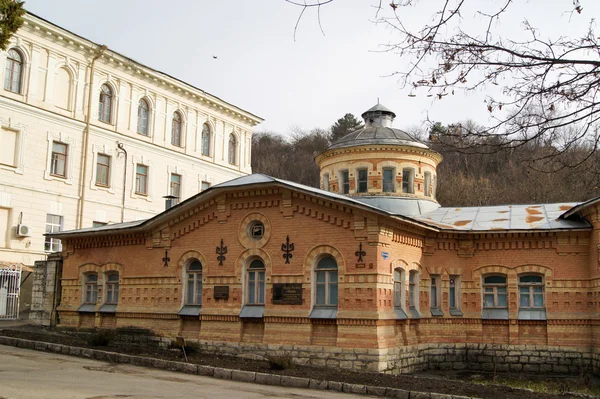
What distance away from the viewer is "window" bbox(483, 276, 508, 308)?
18.6m

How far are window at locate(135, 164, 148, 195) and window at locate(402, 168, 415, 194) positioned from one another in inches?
638

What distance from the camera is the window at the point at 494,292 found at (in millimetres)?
18641

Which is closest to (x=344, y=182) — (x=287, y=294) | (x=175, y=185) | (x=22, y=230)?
(x=287, y=294)

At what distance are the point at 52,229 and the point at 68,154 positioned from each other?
3562 millimetres

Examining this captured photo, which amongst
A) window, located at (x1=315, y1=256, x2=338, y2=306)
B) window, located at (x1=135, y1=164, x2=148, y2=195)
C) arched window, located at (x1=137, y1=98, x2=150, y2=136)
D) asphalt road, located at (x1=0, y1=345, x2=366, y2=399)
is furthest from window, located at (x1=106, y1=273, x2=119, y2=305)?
arched window, located at (x1=137, y1=98, x2=150, y2=136)

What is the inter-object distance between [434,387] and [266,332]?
17.7ft

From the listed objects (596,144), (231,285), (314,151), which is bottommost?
(231,285)

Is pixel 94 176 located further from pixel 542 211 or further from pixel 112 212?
pixel 542 211

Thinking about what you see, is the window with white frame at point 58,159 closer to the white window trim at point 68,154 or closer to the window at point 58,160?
the window at point 58,160

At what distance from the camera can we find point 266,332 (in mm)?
16953

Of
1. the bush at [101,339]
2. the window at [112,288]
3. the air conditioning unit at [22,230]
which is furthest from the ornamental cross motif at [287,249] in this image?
the air conditioning unit at [22,230]

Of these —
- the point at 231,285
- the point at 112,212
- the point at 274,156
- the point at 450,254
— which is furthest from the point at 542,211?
the point at 274,156

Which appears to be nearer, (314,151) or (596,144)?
(596,144)

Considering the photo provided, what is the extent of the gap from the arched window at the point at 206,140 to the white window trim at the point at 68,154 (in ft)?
31.2
